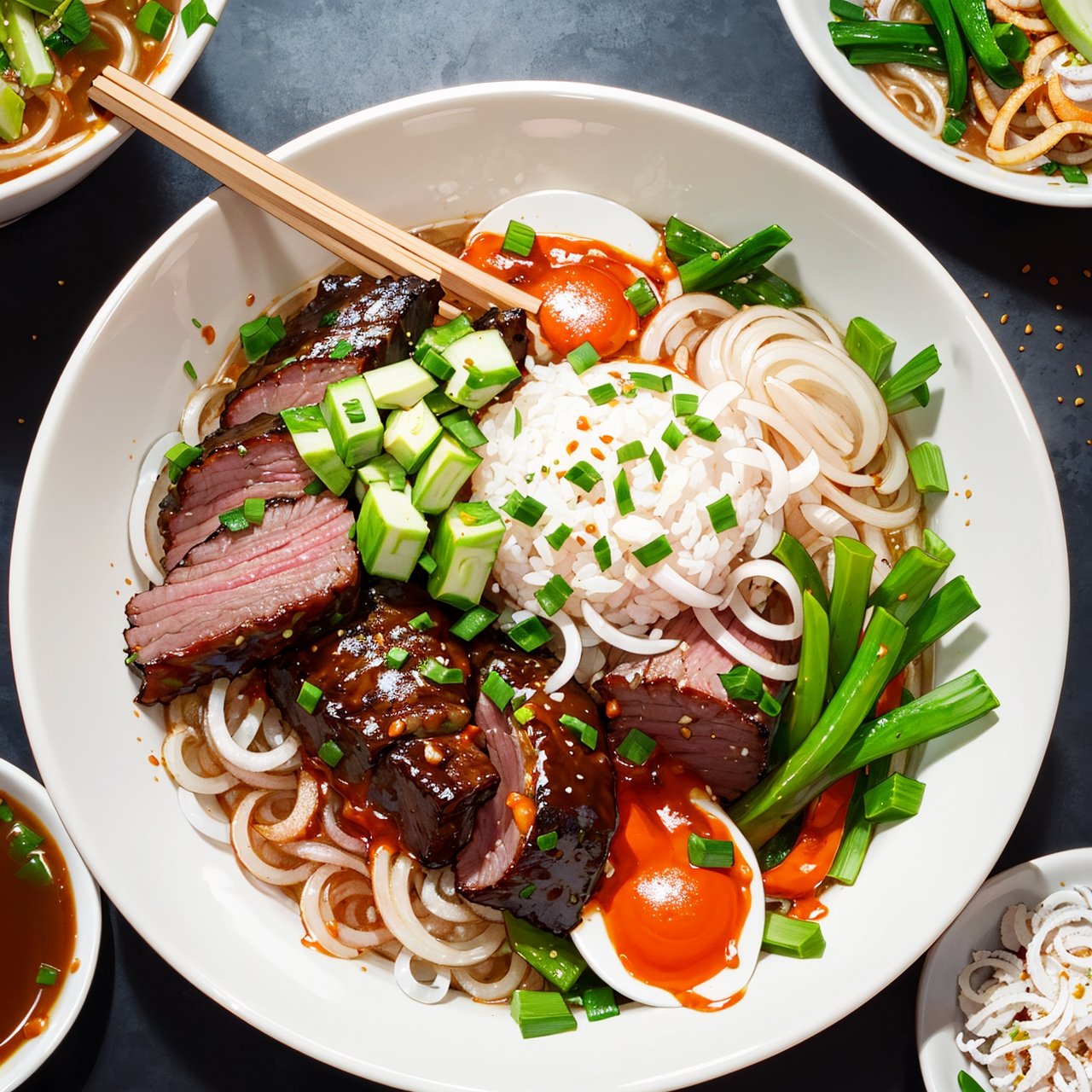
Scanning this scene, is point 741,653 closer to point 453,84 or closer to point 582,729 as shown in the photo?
point 582,729

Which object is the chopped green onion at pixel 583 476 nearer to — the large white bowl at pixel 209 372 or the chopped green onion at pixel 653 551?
the chopped green onion at pixel 653 551

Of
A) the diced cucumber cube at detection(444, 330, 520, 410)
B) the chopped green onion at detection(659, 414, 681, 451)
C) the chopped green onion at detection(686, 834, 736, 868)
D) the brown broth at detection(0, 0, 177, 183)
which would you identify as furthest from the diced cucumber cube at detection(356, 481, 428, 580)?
the brown broth at detection(0, 0, 177, 183)

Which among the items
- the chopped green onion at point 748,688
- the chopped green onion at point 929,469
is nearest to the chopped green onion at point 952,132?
the chopped green onion at point 929,469

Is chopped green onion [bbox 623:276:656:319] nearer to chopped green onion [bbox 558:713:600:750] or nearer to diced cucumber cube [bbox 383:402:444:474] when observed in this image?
diced cucumber cube [bbox 383:402:444:474]

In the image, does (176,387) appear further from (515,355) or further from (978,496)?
(978,496)

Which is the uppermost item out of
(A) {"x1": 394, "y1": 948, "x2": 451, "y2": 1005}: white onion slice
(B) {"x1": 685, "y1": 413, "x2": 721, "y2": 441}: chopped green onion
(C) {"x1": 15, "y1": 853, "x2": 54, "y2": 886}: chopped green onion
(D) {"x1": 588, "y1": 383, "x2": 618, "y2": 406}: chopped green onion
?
(D) {"x1": 588, "y1": 383, "x2": 618, "y2": 406}: chopped green onion

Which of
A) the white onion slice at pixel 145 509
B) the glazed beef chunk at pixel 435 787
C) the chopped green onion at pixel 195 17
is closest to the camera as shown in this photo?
the glazed beef chunk at pixel 435 787

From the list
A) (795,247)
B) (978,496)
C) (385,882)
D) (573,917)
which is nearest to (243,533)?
(385,882)

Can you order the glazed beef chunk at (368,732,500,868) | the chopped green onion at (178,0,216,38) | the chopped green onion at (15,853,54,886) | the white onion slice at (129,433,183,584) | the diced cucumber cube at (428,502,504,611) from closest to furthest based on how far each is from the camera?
the glazed beef chunk at (368,732,500,868) → the diced cucumber cube at (428,502,504,611) → the chopped green onion at (178,0,216,38) → the white onion slice at (129,433,183,584) → the chopped green onion at (15,853,54,886)
